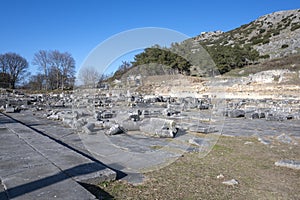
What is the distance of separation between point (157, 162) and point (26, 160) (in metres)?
2.53

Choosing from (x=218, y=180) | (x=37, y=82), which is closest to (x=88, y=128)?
(x=218, y=180)

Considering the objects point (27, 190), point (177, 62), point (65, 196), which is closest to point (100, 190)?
point (65, 196)

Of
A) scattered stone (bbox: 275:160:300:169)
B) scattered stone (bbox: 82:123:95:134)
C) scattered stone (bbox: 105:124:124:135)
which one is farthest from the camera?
scattered stone (bbox: 82:123:95:134)

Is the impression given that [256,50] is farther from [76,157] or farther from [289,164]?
[76,157]

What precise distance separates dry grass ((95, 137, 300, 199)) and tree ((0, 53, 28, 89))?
5289cm

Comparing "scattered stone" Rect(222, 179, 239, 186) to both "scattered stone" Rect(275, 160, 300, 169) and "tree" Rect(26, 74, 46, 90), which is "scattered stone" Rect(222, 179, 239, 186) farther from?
"tree" Rect(26, 74, 46, 90)

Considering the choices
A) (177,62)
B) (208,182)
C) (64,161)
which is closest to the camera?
(208,182)

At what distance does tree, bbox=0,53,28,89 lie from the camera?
5012 centimetres

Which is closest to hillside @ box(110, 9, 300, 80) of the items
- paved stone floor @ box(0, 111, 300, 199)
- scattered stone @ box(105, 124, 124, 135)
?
scattered stone @ box(105, 124, 124, 135)

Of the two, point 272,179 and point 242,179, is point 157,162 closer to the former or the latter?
point 242,179

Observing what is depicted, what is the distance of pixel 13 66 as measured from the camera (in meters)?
51.4

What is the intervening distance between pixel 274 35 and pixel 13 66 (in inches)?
2568

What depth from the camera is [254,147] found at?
6.37 metres

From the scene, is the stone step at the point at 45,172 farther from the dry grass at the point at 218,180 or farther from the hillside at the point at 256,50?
the hillside at the point at 256,50
